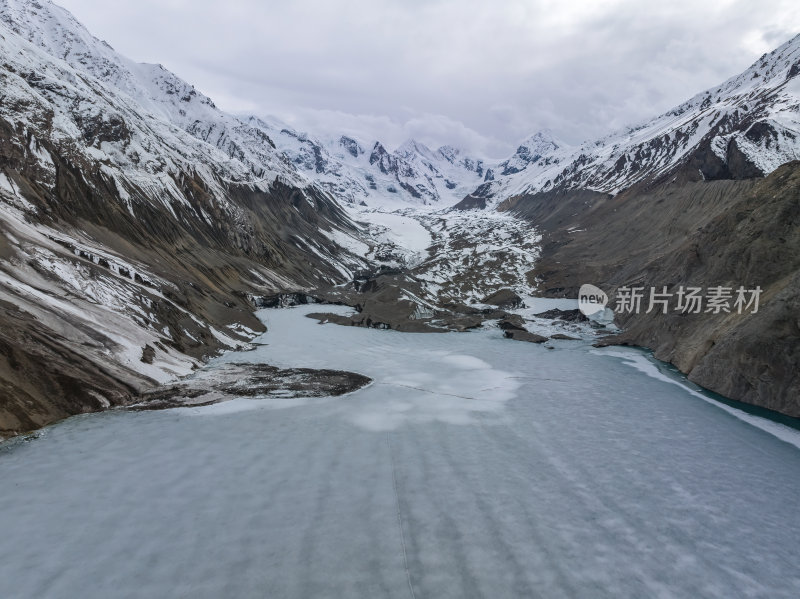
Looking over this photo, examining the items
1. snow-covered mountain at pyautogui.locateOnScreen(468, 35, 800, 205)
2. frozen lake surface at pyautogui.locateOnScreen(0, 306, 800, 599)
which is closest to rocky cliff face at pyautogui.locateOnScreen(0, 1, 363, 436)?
frozen lake surface at pyautogui.locateOnScreen(0, 306, 800, 599)

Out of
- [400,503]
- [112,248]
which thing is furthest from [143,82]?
[400,503]

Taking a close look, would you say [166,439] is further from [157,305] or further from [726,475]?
[726,475]

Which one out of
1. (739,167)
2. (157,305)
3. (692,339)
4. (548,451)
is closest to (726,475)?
(548,451)

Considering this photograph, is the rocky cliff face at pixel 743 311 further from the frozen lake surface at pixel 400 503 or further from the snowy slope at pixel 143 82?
the snowy slope at pixel 143 82

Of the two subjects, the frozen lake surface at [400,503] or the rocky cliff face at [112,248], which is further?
the rocky cliff face at [112,248]

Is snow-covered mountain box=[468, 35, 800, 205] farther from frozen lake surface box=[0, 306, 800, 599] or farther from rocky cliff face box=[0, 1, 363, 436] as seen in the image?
frozen lake surface box=[0, 306, 800, 599]

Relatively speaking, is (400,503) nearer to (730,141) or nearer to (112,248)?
(112,248)

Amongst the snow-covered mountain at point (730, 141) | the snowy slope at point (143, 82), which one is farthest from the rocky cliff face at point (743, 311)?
the snowy slope at point (143, 82)

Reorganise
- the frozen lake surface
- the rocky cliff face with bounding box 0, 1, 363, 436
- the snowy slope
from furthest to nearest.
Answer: the snowy slope, the rocky cliff face with bounding box 0, 1, 363, 436, the frozen lake surface

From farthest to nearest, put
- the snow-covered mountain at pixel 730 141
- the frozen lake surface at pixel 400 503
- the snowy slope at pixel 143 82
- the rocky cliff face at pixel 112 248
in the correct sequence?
the snowy slope at pixel 143 82, the snow-covered mountain at pixel 730 141, the rocky cliff face at pixel 112 248, the frozen lake surface at pixel 400 503
